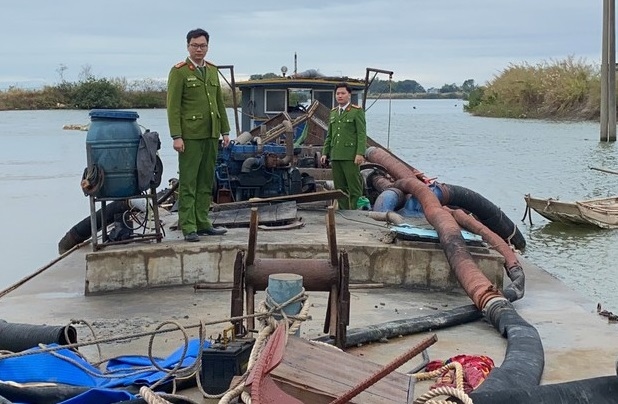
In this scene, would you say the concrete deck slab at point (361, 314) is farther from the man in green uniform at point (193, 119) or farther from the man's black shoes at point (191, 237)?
the man in green uniform at point (193, 119)

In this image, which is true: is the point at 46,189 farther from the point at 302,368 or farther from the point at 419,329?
the point at 302,368

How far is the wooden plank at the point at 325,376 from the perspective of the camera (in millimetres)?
3139

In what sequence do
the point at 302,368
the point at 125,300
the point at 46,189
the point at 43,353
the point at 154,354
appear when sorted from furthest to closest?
1. the point at 46,189
2. the point at 125,300
3. the point at 154,354
4. the point at 43,353
5. the point at 302,368

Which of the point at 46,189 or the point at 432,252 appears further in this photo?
the point at 46,189

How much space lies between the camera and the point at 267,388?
303cm

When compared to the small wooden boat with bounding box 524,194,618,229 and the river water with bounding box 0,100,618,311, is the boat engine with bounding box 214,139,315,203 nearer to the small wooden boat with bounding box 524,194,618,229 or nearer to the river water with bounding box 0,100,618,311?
the river water with bounding box 0,100,618,311

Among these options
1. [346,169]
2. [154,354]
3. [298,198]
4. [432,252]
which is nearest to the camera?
[154,354]

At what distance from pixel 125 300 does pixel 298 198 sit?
2821 millimetres

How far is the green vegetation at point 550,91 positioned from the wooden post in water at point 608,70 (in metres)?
16.3

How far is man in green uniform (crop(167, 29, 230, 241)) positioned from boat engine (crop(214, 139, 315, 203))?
7.94 feet

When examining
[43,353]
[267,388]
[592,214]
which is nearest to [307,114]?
[592,214]

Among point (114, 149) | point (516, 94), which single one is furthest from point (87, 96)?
point (114, 149)

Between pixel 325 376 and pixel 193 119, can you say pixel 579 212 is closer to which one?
pixel 193 119

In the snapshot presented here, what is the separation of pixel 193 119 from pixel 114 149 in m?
0.78
